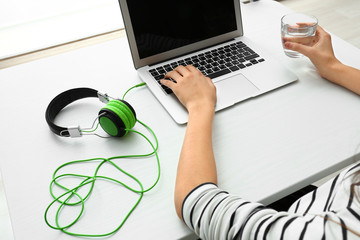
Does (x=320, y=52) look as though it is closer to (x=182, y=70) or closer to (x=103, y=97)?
(x=182, y=70)

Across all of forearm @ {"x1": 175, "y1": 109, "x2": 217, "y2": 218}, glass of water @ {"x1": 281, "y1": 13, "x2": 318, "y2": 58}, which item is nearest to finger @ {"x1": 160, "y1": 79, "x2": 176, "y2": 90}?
forearm @ {"x1": 175, "y1": 109, "x2": 217, "y2": 218}

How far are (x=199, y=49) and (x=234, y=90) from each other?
0.20 metres

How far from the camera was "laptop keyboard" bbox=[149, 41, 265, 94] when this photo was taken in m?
0.93

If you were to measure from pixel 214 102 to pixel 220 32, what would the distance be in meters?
0.28

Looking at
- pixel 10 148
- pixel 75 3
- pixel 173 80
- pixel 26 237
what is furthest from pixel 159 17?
pixel 75 3

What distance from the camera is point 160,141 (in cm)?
77

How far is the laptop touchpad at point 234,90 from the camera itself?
85cm

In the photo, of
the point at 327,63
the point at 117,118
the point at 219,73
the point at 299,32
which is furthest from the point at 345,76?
the point at 117,118

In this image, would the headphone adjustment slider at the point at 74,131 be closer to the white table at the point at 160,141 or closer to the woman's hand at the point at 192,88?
the white table at the point at 160,141

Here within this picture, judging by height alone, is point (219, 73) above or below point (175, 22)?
below

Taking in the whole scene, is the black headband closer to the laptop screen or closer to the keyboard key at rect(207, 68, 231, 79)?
the laptop screen

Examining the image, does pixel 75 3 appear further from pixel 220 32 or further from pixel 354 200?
pixel 354 200

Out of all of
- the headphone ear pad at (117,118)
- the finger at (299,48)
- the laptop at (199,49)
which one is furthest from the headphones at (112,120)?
the finger at (299,48)

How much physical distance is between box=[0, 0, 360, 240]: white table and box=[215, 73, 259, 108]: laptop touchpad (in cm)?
2
